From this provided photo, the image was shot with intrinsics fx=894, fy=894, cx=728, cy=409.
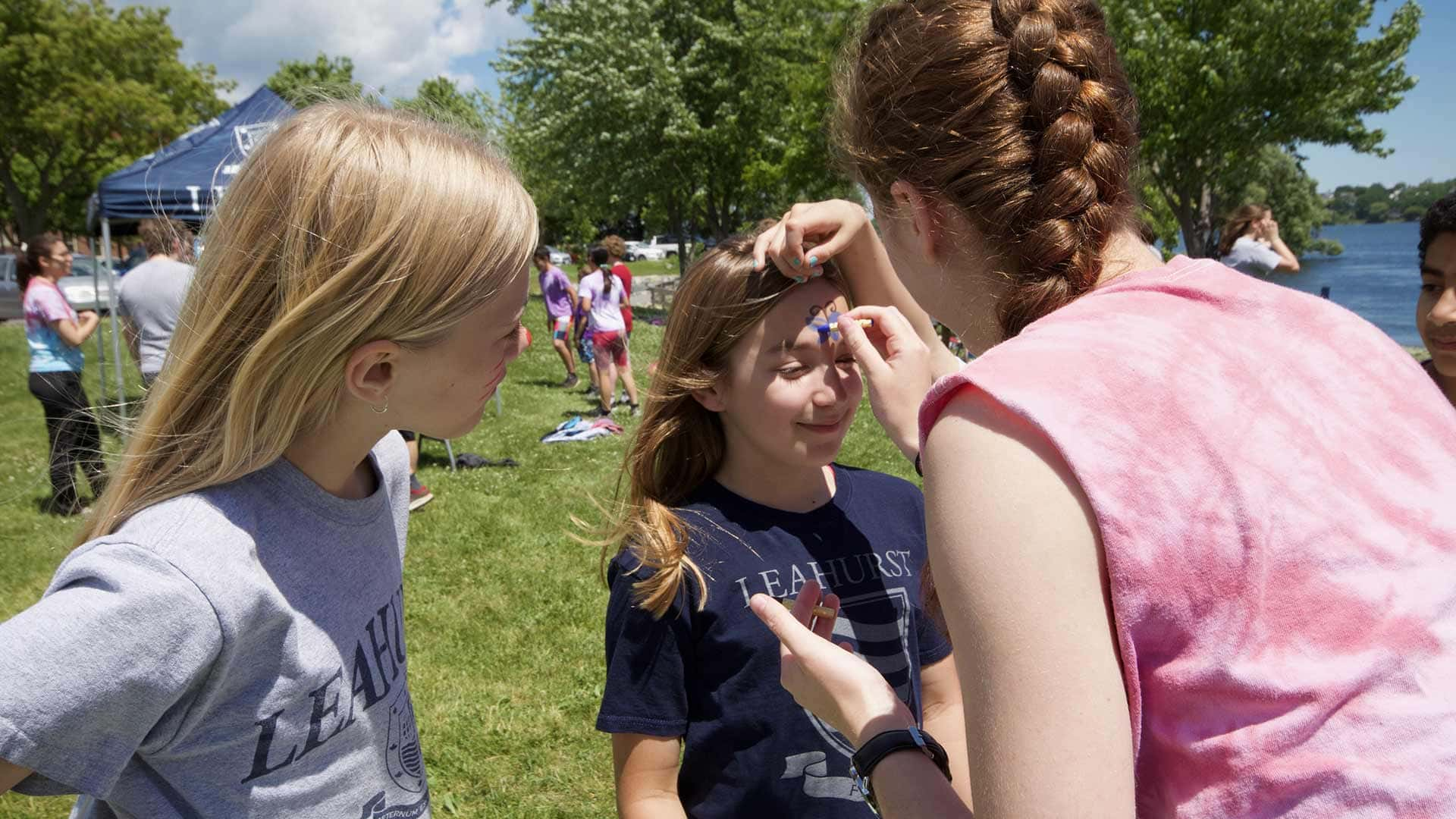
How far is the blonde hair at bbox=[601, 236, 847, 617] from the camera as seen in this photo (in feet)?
6.64

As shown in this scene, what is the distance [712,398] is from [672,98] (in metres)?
24.0

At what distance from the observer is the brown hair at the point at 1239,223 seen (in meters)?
9.18

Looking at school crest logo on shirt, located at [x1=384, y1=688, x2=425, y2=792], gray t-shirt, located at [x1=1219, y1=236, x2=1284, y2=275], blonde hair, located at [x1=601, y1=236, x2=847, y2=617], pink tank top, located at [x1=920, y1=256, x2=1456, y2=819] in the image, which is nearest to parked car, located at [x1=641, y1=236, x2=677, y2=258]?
gray t-shirt, located at [x1=1219, y1=236, x2=1284, y2=275]

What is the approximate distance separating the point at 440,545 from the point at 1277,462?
20.2ft

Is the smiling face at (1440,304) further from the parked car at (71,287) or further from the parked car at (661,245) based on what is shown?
the parked car at (661,245)

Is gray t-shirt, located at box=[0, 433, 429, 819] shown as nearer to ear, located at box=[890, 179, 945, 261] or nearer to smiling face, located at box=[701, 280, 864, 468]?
smiling face, located at box=[701, 280, 864, 468]

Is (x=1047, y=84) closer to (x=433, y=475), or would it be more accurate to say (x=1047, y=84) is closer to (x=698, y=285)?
(x=698, y=285)

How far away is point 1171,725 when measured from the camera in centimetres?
95

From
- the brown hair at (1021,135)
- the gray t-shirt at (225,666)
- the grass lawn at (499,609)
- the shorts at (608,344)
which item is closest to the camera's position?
the gray t-shirt at (225,666)

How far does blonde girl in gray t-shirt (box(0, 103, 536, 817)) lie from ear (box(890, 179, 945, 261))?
63cm

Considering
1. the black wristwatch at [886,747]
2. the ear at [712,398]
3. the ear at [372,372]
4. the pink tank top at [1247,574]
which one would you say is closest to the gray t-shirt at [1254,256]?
the ear at [712,398]

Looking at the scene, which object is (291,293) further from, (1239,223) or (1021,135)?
(1239,223)

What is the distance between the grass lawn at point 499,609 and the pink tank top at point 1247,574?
162 cm

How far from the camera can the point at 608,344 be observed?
1075 cm
